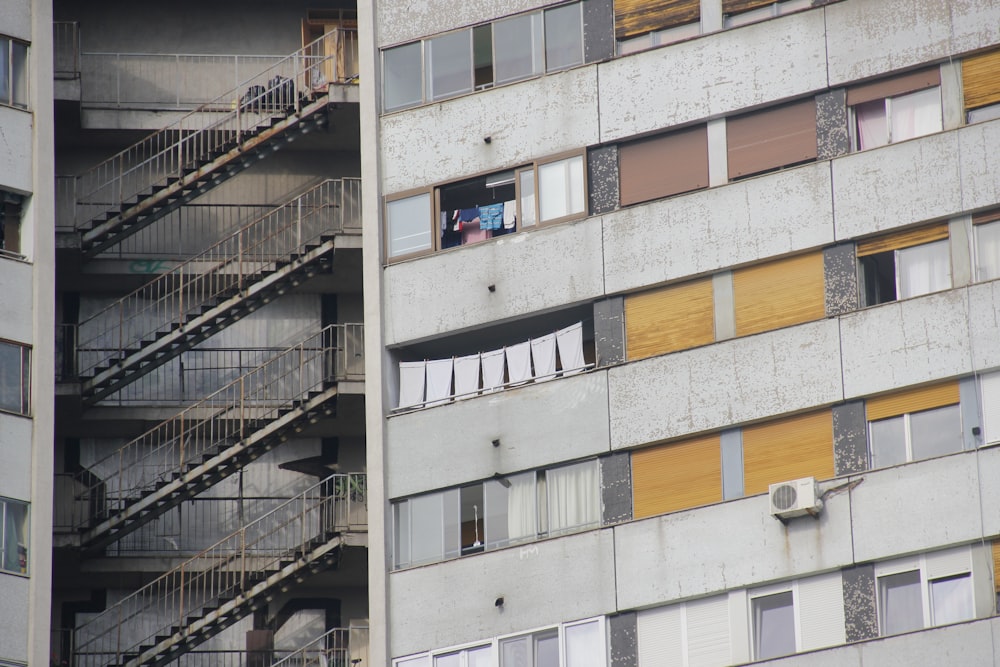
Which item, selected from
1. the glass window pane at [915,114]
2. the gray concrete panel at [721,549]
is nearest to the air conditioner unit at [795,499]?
the gray concrete panel at [721,549]

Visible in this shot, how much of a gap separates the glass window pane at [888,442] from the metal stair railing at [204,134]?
51.4 feet

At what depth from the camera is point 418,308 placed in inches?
2004

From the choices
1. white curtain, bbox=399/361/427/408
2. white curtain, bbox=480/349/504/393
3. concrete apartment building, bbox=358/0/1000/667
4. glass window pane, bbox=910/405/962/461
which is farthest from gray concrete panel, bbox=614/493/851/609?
white curtain, bbox=399/361/427/408

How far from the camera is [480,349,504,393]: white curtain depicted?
50062 mm

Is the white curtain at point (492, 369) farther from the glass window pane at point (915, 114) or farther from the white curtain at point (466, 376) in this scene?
the glass window pane at point (915, 114)

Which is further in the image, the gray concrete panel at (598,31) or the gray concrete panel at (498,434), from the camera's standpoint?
the gray concrete panel at (598,31)

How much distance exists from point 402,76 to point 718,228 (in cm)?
877

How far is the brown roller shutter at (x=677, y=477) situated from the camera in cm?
4722

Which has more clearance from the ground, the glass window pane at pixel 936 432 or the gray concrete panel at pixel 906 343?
the gray concrete panel at pixel 906 343

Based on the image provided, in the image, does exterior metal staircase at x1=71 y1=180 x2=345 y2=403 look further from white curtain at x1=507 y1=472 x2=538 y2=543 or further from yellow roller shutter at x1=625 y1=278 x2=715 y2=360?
yellow roller shutter at x1=625 y1=278 x2=715 y2=360

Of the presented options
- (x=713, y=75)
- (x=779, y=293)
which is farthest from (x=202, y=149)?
(x=779, y=293)

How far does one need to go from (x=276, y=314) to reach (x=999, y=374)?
18228 millimetres

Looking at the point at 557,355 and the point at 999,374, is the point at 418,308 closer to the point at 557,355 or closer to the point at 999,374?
the point at 557,355

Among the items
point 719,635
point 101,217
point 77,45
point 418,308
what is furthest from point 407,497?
point 77,45
